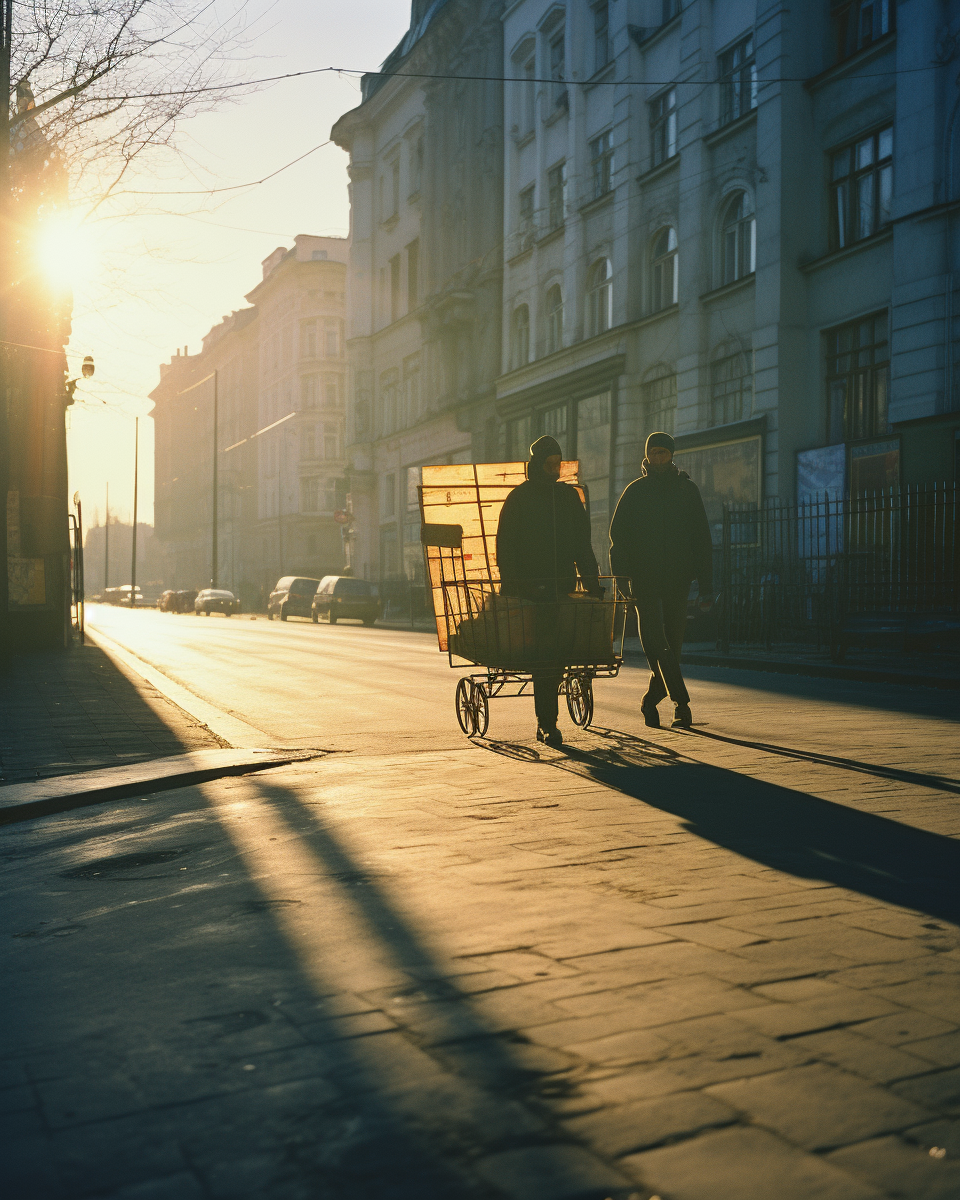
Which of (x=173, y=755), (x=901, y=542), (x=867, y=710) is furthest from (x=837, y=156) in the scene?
(x=173, y=755)

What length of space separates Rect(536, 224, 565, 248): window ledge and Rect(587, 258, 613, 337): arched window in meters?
2.33

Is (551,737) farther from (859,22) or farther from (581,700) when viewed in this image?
(859,22)

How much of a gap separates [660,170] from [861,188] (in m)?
7.33

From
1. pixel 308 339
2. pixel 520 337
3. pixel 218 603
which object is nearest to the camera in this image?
pixel 520 337

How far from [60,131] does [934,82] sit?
41.8 ft

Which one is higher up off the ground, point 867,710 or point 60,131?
point 60,131

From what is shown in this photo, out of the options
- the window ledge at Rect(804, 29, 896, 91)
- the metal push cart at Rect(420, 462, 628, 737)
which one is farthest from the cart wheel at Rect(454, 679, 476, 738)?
the window ledge at Rect(804, 29, 896, 91)

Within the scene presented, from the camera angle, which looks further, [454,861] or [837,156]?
[837,156]

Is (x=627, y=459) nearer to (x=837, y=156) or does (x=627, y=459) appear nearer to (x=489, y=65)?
(x=837, y=156)

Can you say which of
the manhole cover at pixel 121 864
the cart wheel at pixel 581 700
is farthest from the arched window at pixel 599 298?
the manhole cover at pixel 121 864

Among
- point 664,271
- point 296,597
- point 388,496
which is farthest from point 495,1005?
point 388,496

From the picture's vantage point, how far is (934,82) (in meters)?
19.9

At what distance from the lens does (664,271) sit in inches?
1159

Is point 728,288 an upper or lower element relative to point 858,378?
upper
